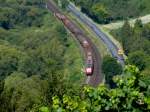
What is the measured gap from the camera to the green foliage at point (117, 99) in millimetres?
18438

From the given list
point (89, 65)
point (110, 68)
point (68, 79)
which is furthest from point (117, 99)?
point (89, 65)

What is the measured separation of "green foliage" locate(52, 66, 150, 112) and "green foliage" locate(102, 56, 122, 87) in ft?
423

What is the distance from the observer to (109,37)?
19025cm

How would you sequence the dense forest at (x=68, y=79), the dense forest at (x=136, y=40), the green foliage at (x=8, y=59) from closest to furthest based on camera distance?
the dense forest at (x=68, y=79) < the dense forest at (x=136, y=40) < the green foliage at (x=8, y=59)

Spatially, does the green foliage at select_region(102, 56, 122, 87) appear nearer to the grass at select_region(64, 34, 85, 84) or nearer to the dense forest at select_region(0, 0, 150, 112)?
the dense forest at select_region(0, 0, 150, 112)

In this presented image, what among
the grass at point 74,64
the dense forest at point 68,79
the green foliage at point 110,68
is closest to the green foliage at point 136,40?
the dense forest at point 68,79

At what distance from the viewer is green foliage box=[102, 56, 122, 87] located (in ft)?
493

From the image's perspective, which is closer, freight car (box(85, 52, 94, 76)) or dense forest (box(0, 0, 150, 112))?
dense forest (box(0, 0, 150, 112))

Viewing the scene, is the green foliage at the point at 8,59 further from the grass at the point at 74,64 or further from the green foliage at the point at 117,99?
the green foliage at the point at 117,99

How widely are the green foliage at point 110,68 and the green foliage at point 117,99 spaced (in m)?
129

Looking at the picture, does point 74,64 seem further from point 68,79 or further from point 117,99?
point 117,99

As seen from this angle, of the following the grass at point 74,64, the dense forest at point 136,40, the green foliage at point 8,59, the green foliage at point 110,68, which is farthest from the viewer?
the green foliage at point 8,59

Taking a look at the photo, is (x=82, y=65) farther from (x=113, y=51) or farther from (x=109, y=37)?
(x=109, y=37)

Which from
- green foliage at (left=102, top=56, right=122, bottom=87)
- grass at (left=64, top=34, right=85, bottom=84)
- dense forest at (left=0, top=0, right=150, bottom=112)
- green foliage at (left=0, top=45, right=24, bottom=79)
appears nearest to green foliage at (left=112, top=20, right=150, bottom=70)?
dense forest at (left=0, top=0, right=150, bottom=112)
